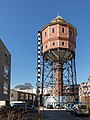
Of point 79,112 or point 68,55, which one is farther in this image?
point 68,55

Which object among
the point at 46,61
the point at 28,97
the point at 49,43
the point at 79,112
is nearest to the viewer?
the point at 79,112

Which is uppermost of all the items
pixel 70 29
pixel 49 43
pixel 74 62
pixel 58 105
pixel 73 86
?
pixel 70 29

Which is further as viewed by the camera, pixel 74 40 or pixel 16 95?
pixel 16 95

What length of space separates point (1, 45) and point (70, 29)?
24166 mm

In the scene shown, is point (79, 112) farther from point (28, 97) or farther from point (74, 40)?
point (28, 97)

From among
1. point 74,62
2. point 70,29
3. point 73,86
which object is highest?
point 70,29

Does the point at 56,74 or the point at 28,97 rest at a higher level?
the point at 56,74

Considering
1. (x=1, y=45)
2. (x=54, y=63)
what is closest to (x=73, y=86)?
(x=54, y=63)

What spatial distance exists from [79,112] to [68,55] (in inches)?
1520

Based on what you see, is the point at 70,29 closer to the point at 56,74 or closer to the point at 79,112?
the point at 56,74

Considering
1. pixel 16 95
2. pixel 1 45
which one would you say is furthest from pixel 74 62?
pixel 16 95

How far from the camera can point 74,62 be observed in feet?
232

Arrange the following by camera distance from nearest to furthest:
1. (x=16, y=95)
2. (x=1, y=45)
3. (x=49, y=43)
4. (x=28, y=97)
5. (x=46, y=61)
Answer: (x=1, y=45)
(x=49, y=43)
(x=46, y=61)
(x=16, y=95)
(x=28, y=97)

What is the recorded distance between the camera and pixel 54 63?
73062 mm
